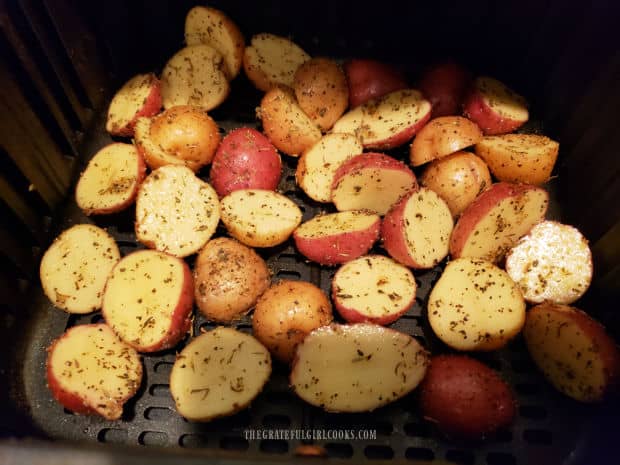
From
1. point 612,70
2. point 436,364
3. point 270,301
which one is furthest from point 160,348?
point 612,70

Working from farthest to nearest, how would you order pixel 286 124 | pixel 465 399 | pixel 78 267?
pixel 286 124 < pixel 78 267 < pixel 465 399

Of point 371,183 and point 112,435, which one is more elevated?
point 371,183

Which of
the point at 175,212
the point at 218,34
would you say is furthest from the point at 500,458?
the point at 218,34

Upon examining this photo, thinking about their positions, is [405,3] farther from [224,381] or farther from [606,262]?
[224,381]

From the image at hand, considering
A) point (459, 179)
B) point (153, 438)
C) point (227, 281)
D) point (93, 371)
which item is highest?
point (459, 179)

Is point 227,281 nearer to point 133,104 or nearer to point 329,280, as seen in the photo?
point 329,280

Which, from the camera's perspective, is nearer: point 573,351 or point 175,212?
point 573,351

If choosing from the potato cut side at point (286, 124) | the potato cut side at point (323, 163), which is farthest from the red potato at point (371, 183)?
the potato cut side at point (286, 124)
